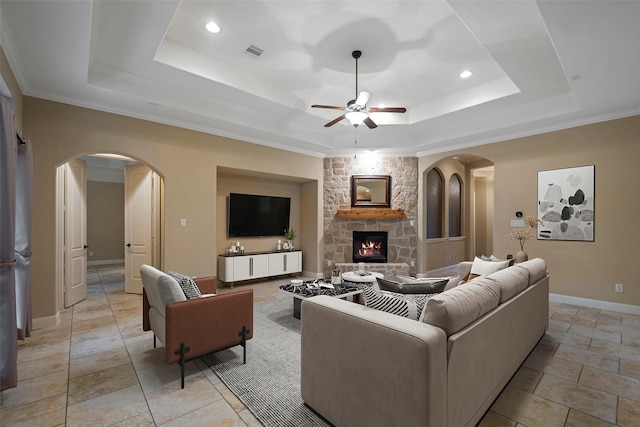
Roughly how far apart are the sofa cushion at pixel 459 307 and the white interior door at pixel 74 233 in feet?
17.3

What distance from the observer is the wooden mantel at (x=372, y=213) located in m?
6.54

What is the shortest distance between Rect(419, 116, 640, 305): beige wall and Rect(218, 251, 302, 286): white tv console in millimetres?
4377

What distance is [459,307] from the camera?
5.37 feet

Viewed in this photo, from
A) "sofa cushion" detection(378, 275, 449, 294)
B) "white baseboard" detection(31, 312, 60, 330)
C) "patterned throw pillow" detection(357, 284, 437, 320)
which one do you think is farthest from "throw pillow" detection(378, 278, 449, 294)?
"white baseboard" detection(31, 312, 60, 330)

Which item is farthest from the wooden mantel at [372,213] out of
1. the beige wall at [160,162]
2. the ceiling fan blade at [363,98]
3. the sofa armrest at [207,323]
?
the sofa armrest at [207,323]

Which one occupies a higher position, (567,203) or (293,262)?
(567,203)

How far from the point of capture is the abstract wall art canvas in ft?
14.9

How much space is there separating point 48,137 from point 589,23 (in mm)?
5787

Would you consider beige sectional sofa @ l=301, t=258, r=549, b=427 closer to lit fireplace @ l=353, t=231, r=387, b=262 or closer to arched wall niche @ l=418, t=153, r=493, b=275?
lit fireplace @ l=353, t=231, r=387, b=262

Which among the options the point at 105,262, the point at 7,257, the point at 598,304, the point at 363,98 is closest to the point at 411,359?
the point at 7,257

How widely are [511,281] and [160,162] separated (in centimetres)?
477

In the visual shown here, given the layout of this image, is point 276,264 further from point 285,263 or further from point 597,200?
point 597,200

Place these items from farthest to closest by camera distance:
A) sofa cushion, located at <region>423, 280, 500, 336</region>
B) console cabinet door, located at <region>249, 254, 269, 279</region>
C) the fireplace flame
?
1. the fireplace flame
2. console cabinet door, located at <region>249, 254, 269, 279</region>
3. sofa cushion, located at <region>423, 280, 500, 336</region>

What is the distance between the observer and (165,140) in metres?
4.61
